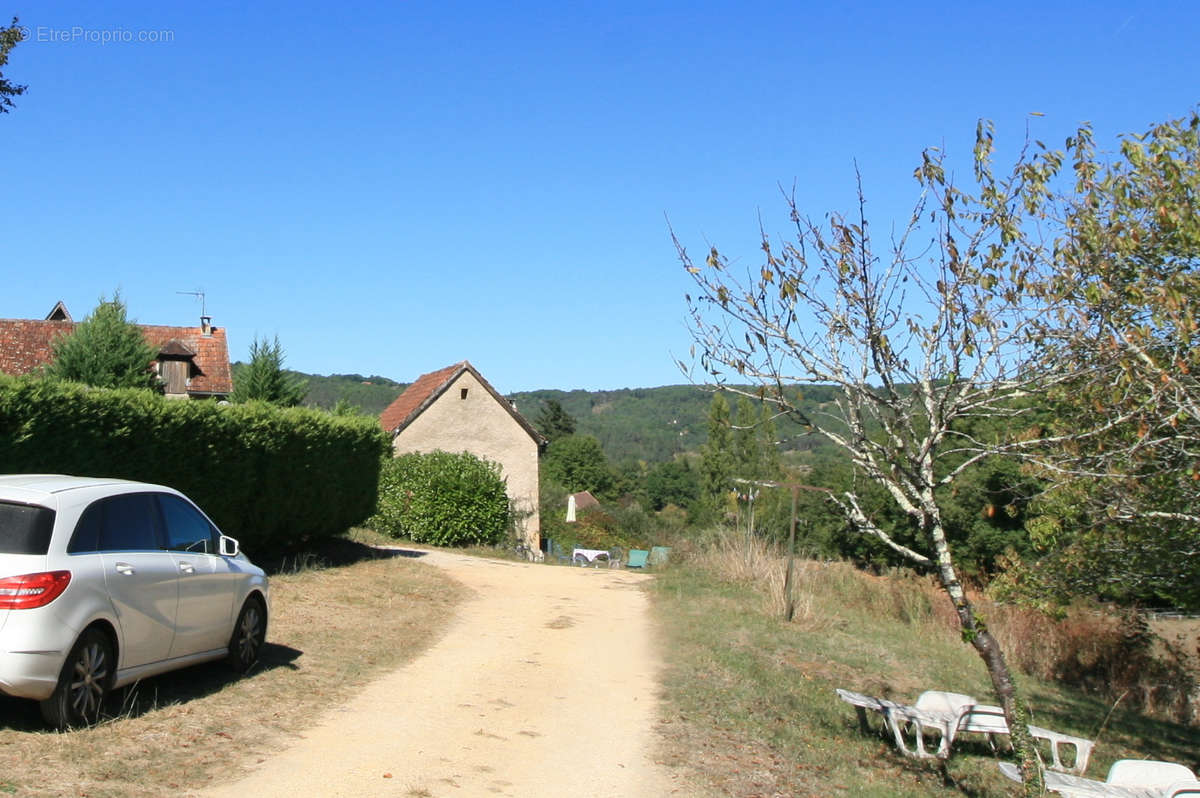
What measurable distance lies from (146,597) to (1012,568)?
9959 mm

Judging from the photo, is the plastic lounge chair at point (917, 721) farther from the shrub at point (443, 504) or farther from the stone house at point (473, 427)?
the stone house at point (473, 427)

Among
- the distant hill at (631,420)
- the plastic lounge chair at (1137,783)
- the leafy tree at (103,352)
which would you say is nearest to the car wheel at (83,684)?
the plastic lounge chair at (1137,783)

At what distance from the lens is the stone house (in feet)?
120

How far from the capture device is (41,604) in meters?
6.17

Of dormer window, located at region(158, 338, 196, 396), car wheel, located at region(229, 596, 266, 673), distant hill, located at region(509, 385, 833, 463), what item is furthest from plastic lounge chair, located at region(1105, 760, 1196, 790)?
distant hill, located at region(509, 385, 833, 463)

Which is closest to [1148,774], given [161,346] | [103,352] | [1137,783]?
[1137,783]

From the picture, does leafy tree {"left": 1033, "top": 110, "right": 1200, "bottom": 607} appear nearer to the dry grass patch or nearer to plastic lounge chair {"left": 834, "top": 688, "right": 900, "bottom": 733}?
plastic lounge chair {"left": 834, "top": 688, "right": 900, "bottom": 733}

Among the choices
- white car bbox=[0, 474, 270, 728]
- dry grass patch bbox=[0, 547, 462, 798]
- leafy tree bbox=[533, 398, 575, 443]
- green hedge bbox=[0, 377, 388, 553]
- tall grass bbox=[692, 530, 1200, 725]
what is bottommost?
tall grass bbox=[692, 530, 1200, 725]

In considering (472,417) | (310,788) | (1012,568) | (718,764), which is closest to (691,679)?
(718,764)

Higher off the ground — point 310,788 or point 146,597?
point 146,597

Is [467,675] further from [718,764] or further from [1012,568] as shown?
[1012,568]

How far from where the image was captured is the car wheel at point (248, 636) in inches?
346

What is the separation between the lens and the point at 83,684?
6.55m

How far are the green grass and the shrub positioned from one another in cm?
797
